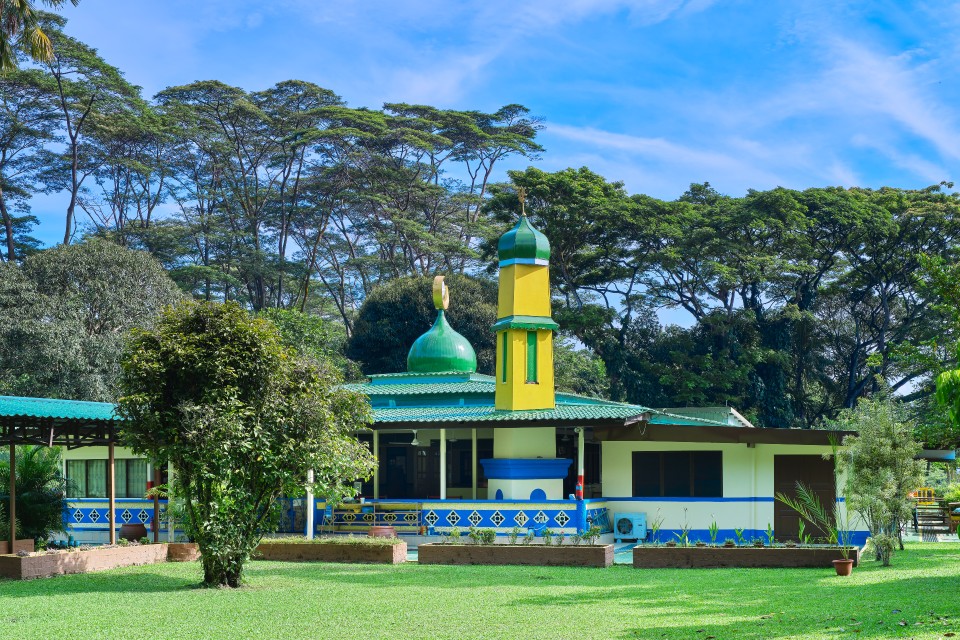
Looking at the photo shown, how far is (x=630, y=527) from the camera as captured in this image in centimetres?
2464

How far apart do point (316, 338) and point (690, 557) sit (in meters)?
26.4

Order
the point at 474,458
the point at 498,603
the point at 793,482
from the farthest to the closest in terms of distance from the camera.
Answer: the point at 474,458, the point at 793,482, the point at 498,603

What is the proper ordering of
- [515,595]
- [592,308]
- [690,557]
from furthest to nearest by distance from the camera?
[592,308], [690,557], [515,595]

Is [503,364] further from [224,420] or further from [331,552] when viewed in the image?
[224,420]

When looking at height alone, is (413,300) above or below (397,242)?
below

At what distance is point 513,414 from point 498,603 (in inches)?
423

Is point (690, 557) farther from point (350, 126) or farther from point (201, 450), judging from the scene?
point (350, 126)

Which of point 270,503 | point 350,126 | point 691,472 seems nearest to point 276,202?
point 350,126

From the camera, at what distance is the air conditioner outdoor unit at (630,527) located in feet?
80.2

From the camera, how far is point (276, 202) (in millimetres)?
58594

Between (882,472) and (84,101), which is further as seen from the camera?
(84,101)

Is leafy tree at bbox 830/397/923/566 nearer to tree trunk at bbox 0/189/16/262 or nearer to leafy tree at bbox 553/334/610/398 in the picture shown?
leafy tree at bbox 553/334/610/398

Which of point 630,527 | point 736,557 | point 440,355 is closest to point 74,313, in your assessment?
point 440,355

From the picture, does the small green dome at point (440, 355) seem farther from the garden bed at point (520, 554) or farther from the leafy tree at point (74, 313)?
the garden bed at point (520, 554)
